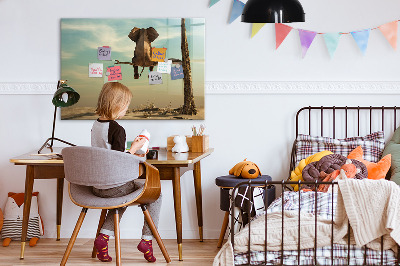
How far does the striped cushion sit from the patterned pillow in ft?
6.25

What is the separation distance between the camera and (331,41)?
4.34m

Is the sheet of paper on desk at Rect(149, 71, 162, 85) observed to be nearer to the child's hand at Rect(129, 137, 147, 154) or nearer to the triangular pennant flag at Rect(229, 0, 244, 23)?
the triangular pennant flag at Rect(229, 0, 244, 23)

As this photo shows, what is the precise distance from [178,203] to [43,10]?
1.79 m

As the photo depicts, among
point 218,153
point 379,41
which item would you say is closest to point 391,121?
point 379,41

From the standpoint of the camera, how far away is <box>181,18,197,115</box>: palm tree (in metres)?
4.40

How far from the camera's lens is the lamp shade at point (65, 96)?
4086 mm

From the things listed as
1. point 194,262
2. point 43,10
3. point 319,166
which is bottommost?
point 194,262

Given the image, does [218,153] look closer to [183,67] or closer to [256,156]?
[256,156]

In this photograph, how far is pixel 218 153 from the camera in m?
4.47

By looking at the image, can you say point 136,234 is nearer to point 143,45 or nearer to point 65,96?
point 65,96

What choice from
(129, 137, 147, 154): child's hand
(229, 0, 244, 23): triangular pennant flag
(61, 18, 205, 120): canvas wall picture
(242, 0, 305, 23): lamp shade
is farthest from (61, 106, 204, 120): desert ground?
(242, 0, 305, 23): lamp shade

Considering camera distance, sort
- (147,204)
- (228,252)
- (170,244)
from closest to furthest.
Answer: (228,252)
(147,204)
(170,244)

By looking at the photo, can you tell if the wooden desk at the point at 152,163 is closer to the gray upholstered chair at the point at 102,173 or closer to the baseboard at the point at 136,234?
the gray upholstered chair at the point at 102,173

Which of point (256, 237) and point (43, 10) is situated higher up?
point (43, 10)
